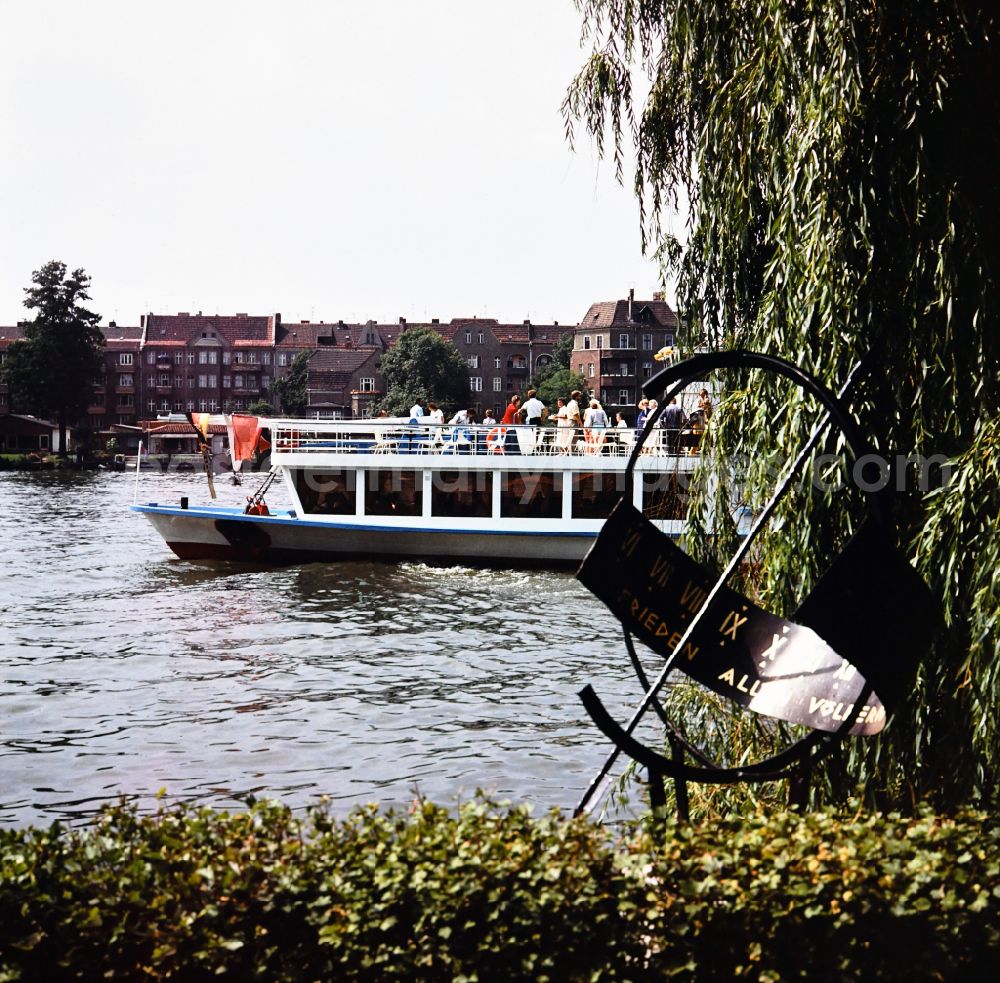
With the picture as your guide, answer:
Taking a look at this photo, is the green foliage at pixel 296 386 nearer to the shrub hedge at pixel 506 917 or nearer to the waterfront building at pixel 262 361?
the waterfront building at pixel 262 361

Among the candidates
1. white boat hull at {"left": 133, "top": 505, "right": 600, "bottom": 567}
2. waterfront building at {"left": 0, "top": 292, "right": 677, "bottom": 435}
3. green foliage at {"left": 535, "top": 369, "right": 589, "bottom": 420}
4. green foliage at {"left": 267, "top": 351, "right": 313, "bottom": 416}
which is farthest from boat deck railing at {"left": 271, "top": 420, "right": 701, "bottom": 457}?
green foliage at {"left": 267, "top": 351, "right": 313, "bottom": 416}

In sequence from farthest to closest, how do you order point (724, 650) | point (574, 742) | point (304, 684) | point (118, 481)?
point (118, 481) < point (304, 684) < point (574, 742) < point (724, 650)

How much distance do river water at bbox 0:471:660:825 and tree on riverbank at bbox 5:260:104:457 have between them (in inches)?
3048

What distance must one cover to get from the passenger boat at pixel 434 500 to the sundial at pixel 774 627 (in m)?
23.0

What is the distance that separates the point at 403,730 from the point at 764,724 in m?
6.54

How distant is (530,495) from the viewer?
30.8 m

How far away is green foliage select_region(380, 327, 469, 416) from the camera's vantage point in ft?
407

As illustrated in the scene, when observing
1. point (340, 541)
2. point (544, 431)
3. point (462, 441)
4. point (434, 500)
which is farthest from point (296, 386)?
point (544, 431)

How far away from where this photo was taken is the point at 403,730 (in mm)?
14578

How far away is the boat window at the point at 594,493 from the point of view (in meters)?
30.7

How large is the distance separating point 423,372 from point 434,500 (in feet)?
307

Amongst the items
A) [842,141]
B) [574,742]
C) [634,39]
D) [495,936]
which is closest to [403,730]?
[574,742]

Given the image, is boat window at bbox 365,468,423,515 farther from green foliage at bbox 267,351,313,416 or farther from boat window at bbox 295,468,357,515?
green foliage at bbox 267,351,313,416

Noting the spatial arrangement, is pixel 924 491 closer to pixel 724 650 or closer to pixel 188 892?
pixel 724 650
